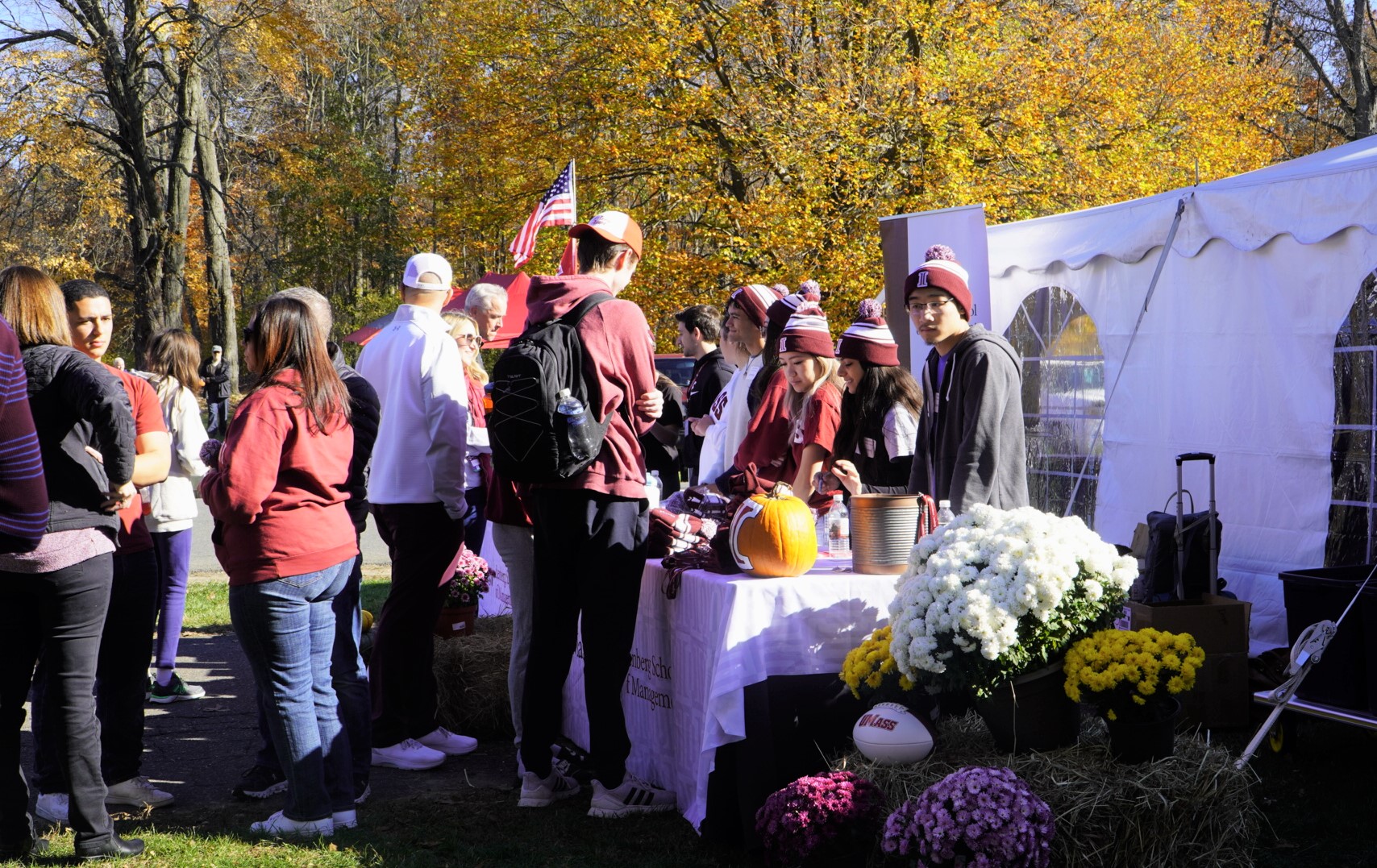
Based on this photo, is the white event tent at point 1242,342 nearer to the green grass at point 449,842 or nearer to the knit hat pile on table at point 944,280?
the knit hat pile on table at point 944,280

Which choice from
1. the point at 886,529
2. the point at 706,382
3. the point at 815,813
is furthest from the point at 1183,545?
the point at 815,813

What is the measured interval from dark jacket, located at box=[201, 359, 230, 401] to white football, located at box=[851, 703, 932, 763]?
21.2 m

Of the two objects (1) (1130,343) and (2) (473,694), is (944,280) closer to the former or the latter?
(2) (473,694)

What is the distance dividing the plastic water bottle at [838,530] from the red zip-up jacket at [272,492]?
1.74m

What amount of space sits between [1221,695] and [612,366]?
346cm

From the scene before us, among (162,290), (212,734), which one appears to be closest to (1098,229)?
(212,734)

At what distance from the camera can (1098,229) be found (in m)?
7.93

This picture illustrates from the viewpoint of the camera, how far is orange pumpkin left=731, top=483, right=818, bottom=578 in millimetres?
3781

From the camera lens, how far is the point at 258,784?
184 inches

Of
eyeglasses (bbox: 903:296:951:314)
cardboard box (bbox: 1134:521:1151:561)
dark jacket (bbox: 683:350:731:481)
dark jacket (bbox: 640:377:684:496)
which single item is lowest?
cardboard box (bbox: 1134:521:1151:561)

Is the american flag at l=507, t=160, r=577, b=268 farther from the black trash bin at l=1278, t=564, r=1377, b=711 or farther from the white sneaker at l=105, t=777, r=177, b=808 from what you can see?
the black trash bin at l=1278, t=564, r=1377, b=711

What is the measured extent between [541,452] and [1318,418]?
451 cm

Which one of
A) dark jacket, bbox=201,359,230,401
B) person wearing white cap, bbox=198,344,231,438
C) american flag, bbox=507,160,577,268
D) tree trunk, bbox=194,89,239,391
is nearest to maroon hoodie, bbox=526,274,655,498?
american flag, bbox=507,160,577,268

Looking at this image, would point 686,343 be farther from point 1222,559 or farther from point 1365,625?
point 1365,625
